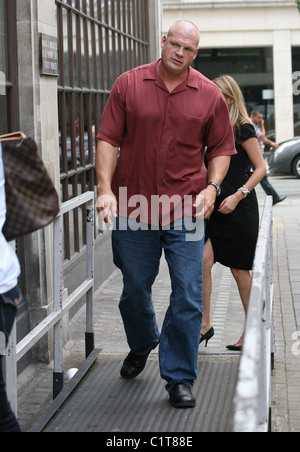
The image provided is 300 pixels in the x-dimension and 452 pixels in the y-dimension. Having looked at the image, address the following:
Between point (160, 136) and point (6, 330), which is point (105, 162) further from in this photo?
point (6, 330)

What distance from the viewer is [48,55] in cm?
570

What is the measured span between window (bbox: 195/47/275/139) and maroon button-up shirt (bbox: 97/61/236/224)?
1047 inches

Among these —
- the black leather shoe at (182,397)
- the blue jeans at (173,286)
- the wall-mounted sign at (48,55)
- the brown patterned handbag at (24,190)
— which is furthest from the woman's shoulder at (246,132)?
the brown patterned handbag at (24,190)

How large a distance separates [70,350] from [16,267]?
131 inches

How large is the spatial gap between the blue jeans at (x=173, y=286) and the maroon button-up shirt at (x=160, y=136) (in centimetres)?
13

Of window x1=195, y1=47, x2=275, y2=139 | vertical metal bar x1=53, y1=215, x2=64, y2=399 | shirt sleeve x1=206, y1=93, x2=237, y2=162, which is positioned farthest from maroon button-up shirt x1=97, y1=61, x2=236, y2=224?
window x1=195, y1=47, x2=275, y2=139

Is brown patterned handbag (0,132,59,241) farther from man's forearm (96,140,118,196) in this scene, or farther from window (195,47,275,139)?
window (195,47,275,139)

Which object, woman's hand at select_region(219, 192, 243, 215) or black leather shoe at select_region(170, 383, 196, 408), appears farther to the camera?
woman's hand at select_region(219, 192, 243, 215)

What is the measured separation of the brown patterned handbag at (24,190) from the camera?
2.88 m

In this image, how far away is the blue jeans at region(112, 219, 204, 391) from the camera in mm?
4488

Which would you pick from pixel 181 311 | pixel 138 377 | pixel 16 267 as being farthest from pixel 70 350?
pixel 16 267

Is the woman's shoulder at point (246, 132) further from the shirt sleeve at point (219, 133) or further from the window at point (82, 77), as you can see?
the window at point (82, 77)

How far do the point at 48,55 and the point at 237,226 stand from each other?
1737 mm

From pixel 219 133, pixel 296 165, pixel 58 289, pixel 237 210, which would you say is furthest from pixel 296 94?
pixel 58 289
